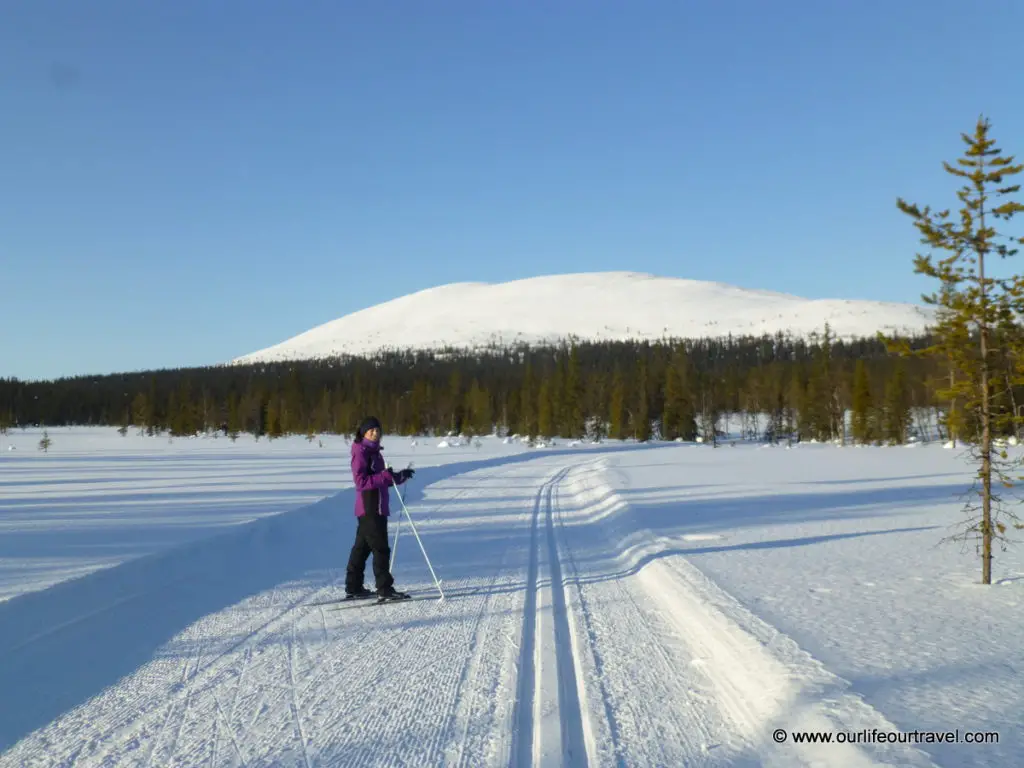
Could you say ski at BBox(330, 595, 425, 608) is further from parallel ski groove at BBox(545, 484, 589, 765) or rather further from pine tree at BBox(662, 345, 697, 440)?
pine tree at BBox(662, 345, 697, 440)

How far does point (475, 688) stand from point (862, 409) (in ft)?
276

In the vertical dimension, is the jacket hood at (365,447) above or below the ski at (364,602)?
above

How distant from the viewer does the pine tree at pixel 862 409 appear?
80875 mm

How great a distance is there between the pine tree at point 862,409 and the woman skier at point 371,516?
267ft

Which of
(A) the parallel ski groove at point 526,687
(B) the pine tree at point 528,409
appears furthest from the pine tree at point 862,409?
(A) the parallel ski groove at point 526,687

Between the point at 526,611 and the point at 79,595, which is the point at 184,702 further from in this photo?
the point at 526,611

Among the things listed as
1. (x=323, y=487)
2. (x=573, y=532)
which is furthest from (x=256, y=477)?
(x=573, y=532)

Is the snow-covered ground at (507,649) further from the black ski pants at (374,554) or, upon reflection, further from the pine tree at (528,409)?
the pine tree at (528,409)

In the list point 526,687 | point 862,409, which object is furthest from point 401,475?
point 862,409

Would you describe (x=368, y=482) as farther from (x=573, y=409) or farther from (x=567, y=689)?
(x=573, y=409)

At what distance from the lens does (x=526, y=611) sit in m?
8.26

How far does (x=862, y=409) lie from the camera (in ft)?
265

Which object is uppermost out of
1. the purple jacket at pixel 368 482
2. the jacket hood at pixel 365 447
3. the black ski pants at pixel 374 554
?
the jacket hood at pixel 365 447

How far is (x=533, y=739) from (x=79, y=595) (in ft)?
18.4
